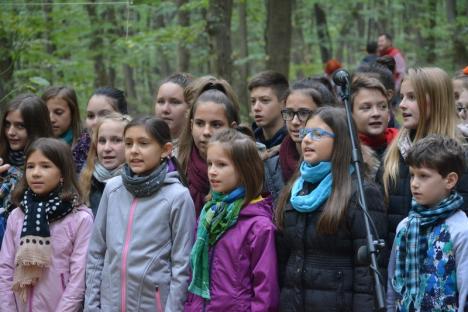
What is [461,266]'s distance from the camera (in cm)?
407

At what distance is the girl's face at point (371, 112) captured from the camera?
5.63 m

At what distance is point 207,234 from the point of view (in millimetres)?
4621

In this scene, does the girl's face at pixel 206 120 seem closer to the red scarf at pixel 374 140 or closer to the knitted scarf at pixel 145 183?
the knitted scarf at pixel 145 183

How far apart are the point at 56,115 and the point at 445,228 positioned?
4.01 m

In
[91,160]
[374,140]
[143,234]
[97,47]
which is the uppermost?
[97,47]

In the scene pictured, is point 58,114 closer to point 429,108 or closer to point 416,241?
point 429,108

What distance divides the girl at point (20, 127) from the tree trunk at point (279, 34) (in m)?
6.50

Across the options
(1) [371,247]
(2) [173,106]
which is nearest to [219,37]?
(2) [173,106]

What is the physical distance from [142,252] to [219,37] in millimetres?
5979

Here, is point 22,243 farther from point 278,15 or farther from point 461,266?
point 278,15

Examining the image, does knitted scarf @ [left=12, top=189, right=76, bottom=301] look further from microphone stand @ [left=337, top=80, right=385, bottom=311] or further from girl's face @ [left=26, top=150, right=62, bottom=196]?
microphone stand @ [left=337, top=80, right=385, bottom=311]

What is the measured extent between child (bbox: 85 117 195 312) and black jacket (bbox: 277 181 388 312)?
2.49 ft

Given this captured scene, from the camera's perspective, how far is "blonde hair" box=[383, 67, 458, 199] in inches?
192

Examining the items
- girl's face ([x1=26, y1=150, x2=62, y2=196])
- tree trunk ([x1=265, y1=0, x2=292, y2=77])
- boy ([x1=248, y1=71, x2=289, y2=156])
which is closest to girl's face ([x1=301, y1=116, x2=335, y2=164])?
boy ([x1=248, y1=71, x2=289, y2=156])
